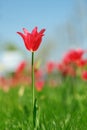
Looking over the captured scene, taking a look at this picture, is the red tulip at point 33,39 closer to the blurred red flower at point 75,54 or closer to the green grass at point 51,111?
the green grass at point 51,111

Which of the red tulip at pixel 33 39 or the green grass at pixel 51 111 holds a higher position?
the red tulip at pixel 33 39

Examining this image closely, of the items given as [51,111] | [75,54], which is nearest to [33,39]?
[51,111]

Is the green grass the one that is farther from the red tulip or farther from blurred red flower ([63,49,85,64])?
the red tulip

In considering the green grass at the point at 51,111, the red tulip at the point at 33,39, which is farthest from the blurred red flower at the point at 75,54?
the red tulip at the point at 33,39

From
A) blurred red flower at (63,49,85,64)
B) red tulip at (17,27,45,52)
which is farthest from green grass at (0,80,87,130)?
red tulip at (17,27,45,52)

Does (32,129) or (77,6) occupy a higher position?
(77,6)

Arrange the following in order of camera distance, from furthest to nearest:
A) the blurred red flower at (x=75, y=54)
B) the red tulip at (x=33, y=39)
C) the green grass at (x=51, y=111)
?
1. the blurred red flower at (x=75, y=54)
2. the green grass at (x=51, y=111)
3. the red tulip at (x=33, y=39)

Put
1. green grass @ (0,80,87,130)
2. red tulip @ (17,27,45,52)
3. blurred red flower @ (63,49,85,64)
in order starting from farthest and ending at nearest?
blurred red flower @ (63,49,85,64) → green grass @ (0,80,87,130) → red tulip @ (17,27,45,52)

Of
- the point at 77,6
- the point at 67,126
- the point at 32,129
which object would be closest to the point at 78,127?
the point at 67,126

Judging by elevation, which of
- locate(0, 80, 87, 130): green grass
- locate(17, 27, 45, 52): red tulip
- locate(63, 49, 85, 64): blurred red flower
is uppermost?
locate(17, 27, 45, 52): red tulip

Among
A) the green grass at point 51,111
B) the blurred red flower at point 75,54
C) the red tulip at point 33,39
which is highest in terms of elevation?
the red tulip at point 33,39

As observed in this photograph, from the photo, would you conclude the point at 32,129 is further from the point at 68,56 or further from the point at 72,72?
the point at 72,72
